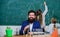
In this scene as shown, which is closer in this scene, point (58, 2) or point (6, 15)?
point (6, 15)

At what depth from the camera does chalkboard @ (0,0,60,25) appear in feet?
9.43

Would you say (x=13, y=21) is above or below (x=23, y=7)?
below

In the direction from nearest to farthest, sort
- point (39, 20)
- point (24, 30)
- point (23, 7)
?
1. point (24, 30)
2. point (39, 20)
3. point (23, 7)

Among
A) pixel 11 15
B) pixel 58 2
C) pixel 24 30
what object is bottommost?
pixel 24 30

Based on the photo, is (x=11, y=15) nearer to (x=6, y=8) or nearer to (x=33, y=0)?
(x=6, y=8)

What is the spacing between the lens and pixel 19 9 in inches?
116

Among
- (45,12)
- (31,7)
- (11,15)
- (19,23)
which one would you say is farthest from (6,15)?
(45,12)

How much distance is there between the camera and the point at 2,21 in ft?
9.40

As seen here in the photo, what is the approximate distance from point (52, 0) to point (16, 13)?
0.78 meters

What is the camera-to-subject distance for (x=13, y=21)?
9.62 feet

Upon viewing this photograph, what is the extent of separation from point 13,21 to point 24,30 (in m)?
0.55

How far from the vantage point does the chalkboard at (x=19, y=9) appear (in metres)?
2.87

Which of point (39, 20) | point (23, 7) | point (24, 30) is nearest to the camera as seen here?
point (24, 30)

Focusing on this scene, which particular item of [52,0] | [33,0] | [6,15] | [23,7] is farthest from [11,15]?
[52,0]
